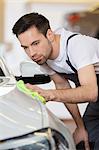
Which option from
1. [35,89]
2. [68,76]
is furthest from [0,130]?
[68,76]

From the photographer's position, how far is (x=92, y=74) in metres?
2.07

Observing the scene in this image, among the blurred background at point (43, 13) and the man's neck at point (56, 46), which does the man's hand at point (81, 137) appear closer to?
the man's neck at point (56, 46)

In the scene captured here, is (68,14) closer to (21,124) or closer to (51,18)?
(51,18)

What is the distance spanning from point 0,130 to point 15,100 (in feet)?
0.76

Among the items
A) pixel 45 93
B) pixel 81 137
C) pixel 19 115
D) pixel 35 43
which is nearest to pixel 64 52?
pixel 35 43

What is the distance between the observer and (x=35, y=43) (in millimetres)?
2174

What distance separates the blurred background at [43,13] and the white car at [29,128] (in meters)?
5.48

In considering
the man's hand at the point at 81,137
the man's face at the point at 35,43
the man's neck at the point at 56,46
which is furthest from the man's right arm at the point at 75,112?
the man's face at the point at 35,43

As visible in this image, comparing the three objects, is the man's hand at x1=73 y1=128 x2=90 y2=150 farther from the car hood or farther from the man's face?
the car hood

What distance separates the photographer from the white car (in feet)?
4.82

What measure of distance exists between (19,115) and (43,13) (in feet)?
18.8

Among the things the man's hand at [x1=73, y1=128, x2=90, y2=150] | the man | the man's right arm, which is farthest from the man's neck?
the man's hand at [x1=73, y1=128, x2=90, y2=150]

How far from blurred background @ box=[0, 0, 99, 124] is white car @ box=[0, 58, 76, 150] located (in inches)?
216

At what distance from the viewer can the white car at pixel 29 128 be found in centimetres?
147
